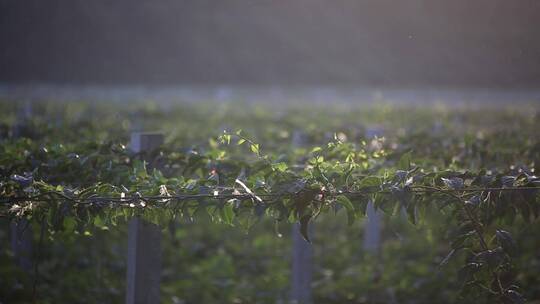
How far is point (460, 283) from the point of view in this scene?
3.07 m

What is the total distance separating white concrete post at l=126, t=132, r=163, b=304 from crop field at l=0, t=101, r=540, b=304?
0.08m

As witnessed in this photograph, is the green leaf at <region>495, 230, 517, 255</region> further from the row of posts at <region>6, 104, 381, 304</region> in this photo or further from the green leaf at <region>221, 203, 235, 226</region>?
the green leaf at <region>221, 203, 235, 226</region>

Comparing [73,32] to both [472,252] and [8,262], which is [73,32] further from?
[472,252]

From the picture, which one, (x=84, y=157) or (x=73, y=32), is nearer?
(x=84, y=157)

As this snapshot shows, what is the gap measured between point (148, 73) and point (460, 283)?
27573 millimetres

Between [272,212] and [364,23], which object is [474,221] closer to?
[272,212]

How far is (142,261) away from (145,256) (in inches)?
1.0

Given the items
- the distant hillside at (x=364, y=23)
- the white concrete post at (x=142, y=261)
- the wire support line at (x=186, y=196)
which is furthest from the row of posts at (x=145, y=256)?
the distant hillside at (x=364, y=23)

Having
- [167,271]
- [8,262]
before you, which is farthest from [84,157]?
[167,271]

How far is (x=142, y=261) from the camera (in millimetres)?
3521

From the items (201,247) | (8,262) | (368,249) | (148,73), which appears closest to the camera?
(8,262)

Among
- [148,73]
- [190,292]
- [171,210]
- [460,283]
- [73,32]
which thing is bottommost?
[190,292]

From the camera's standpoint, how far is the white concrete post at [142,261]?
3.50 m

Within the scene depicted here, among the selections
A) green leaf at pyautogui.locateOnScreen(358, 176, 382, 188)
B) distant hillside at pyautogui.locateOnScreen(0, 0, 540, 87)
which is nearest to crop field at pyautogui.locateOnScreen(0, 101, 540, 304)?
green leaf at pyautogui.locateOnScreen(358, 176, 382, 188)
